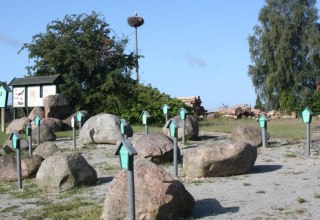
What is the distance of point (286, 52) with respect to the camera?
42.7m

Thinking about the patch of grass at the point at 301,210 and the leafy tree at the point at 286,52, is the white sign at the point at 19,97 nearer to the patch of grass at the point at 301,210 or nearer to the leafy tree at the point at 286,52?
the patch of grass at the point at 301,210

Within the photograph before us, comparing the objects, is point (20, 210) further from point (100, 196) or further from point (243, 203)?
point (243, 203)

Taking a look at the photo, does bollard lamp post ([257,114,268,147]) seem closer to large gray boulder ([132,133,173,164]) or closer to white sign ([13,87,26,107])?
large gray boulder ([132,133,173,164])

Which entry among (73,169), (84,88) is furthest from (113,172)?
(84,88)

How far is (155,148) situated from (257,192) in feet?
12.4

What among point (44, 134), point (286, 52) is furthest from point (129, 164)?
point (286, 52)

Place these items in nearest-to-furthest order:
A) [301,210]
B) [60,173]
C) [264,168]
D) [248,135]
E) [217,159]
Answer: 1. [301,210]
2. [60,173]
3. [217,159]
4. [264,168]
5. [248,135]

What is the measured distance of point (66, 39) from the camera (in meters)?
30.1

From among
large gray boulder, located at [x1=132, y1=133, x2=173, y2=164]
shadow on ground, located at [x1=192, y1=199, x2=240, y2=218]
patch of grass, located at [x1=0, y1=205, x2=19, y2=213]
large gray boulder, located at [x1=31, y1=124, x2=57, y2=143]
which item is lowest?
patch of grass, located at [x1=0, y1=205, x2=19, y2=213]

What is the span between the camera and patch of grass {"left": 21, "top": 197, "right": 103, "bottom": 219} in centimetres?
770

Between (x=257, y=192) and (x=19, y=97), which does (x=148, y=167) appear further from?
(x=19, y=97)

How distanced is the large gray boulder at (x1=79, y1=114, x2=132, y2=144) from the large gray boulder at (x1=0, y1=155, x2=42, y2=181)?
6.18 meters

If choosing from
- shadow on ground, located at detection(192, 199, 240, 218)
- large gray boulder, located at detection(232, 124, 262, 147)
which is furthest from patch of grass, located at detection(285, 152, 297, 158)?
shadow on ground, located at detection(192, 199, 240, 218)

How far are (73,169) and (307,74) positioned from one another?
36.6 metres
